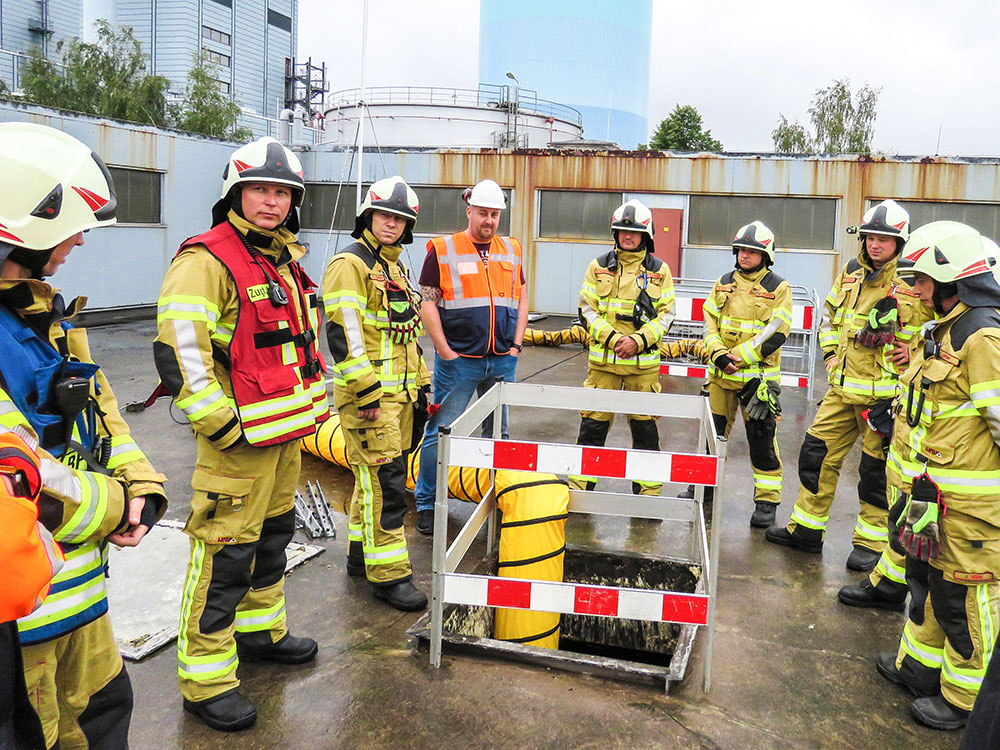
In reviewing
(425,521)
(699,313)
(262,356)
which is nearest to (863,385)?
(425,521)

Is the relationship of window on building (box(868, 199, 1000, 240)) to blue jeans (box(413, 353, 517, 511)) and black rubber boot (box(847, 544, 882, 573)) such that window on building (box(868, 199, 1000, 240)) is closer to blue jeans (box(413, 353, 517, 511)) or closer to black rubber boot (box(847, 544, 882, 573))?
black rubber boot (box(847, 544, 882, 573))

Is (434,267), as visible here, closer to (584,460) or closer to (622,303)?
(622,303)

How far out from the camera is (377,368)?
12.9 feet

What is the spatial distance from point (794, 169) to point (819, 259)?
1.72 m

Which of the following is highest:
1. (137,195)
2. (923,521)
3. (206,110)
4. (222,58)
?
(222,58)

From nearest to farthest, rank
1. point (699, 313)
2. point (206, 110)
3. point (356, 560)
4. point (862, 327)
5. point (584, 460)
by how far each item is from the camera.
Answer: point (584, 460) → point (356, 560) → point (862, 327) → point (699, 313) → point (206, 110)

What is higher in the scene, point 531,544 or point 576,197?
point 576,197

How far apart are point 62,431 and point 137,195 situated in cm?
1367

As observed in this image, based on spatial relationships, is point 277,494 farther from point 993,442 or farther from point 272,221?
point 993,442

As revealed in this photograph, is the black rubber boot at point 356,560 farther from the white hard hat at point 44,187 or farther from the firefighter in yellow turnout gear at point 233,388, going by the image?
the white hard hat at point 44,187

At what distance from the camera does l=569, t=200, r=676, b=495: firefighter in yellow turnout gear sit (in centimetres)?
530

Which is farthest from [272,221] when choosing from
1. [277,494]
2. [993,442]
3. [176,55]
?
[176,55]

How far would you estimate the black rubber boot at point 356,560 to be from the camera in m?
4.12

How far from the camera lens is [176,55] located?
34094 mm
